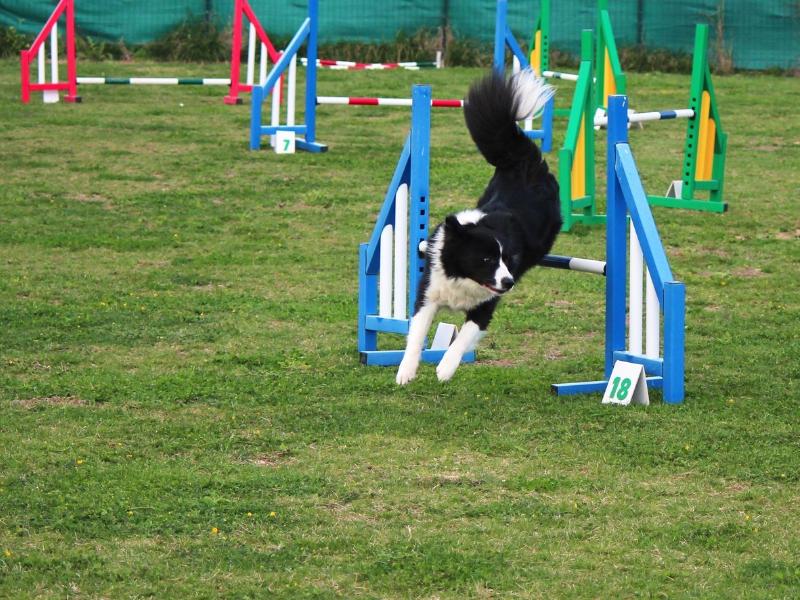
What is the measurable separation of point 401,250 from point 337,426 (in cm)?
124

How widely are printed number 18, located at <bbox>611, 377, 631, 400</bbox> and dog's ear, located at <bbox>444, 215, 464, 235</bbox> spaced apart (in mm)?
949

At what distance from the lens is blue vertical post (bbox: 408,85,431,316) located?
5.16 m

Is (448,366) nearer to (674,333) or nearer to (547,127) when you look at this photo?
(674,333)

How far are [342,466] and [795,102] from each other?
12.9m

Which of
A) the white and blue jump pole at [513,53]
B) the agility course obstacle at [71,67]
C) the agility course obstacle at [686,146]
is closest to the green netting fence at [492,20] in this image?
the agility course obstacle at [71,67]

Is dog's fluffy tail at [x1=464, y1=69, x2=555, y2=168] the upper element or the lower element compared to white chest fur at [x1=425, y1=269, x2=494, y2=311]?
upper

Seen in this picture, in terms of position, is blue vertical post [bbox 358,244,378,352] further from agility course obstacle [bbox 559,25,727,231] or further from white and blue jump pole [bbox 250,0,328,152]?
white and blue jump pole [bbox 250,0,328,152]

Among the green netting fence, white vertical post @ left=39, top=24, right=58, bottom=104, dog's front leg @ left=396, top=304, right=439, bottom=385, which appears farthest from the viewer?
the green netting fence

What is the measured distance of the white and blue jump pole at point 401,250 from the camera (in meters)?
5.18

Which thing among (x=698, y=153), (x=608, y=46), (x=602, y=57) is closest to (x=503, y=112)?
(x=698, y=153)

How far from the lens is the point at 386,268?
5465 millimetres

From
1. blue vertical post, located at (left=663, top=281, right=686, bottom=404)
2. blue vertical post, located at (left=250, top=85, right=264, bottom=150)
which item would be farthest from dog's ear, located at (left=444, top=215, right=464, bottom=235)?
blue vertical post, located at (left=250, top=85, right=264, bottom=150)

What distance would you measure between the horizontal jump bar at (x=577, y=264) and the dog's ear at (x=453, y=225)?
0.74 meters

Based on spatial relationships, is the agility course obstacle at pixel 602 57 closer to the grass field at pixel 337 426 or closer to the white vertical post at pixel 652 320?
the grass field at pixel 337 426
